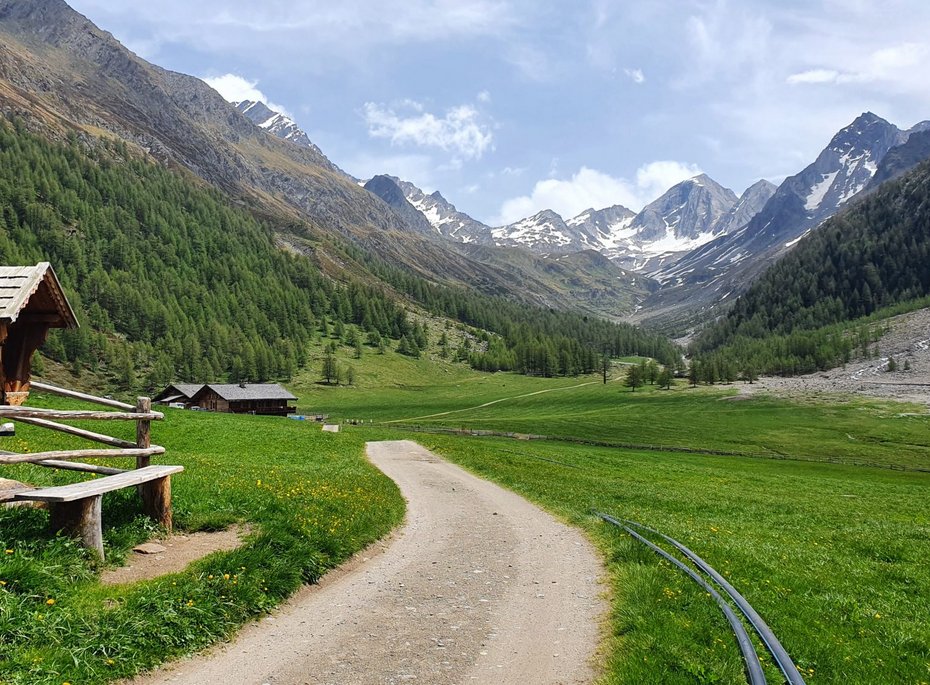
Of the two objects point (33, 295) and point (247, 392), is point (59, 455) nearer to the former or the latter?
point (33, 295)

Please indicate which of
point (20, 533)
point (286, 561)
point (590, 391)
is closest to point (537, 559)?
point (286, 561)

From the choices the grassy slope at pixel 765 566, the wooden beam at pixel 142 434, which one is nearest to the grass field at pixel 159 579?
the wooden beam at pixel 142 434

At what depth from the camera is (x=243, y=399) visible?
117938 mm

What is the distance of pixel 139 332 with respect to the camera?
199 meters

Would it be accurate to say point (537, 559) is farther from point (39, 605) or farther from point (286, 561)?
point (39, 605)

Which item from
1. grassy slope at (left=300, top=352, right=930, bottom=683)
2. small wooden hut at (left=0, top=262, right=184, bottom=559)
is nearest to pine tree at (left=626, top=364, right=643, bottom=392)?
grassy slope at (left=300, top=352, right=930, bottom=683)

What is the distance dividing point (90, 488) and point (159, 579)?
2.20 meters

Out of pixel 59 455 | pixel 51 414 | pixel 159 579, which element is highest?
pixel 51 414

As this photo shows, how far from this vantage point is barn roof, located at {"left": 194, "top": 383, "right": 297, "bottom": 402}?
4630 inches

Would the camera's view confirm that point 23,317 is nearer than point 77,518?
No

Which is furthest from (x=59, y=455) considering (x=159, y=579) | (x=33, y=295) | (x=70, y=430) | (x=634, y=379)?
(x=634, y=379)

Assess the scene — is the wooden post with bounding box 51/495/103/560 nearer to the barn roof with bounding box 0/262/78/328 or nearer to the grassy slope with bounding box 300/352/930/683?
the barn roof with bounding box 0/262/78/328

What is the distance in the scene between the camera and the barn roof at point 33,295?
11.0 meters

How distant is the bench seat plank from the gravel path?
12.4 feet
